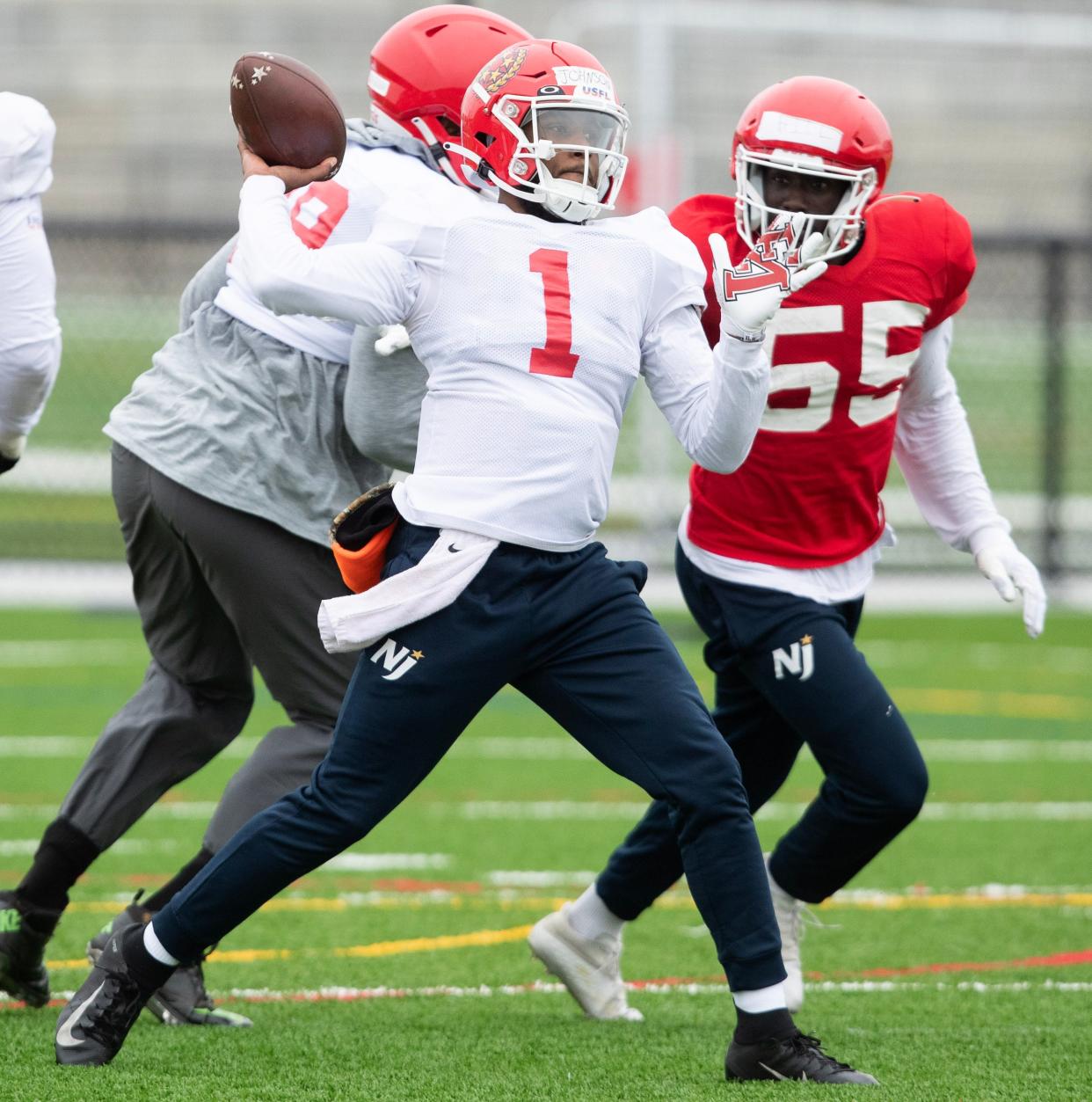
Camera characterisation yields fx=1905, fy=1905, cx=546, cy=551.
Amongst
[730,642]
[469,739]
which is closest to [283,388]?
[730,642]

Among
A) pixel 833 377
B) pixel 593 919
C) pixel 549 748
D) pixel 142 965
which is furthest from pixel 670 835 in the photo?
pixel 549 748

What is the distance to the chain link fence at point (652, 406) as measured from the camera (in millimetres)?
11602

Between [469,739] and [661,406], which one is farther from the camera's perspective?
[469,739]

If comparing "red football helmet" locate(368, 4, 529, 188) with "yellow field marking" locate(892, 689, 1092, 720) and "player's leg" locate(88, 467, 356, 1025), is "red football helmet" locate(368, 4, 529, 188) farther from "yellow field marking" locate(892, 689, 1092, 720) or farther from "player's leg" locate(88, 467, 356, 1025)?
"yellow field marking" locate(892, 689, 1092, 720)

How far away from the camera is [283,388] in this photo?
143 inches

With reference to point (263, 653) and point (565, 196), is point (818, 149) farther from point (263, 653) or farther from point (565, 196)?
point (263, 653)

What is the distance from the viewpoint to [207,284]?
3.79 meters

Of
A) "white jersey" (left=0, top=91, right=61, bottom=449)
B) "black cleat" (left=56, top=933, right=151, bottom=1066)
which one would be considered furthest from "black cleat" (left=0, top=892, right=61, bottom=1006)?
"white jersey" (left=0, top=91, right=61, bottom=449)

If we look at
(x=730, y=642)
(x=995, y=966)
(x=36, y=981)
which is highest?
(x=730, y=642)

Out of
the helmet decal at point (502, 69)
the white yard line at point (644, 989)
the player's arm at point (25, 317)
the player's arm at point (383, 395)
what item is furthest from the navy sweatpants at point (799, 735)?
the player's arm at point (25, 317)

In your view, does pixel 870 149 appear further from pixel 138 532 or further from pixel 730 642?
pixel 138 532

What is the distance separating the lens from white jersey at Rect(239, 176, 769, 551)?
309 centimetres

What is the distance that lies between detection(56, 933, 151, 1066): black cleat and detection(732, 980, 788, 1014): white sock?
1.03 metres

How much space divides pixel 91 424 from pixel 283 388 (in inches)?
388
